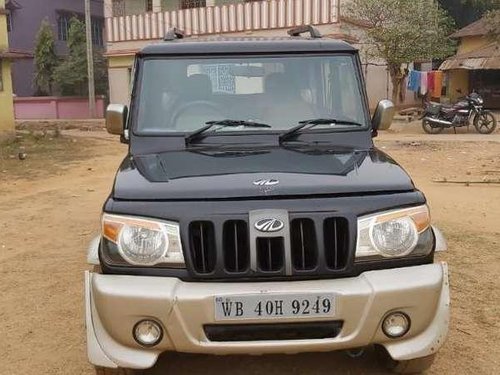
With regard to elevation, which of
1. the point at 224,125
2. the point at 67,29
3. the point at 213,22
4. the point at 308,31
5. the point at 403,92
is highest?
the point at 67,29

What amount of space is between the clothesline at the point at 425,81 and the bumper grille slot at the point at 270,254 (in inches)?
861

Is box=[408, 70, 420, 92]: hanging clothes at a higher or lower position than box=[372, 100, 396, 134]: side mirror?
lower

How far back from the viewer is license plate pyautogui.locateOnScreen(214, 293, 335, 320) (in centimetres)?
274

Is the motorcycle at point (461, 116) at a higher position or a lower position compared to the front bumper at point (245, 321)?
lower

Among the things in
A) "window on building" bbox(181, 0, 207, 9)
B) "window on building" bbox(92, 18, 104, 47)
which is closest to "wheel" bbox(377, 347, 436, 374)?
"window on building" bbox(181, 0, 207, 9)

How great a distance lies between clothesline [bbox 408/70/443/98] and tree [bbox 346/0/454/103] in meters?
2.54

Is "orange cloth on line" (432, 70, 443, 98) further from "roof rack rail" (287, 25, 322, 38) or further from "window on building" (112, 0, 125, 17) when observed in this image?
"roof rack rail" (287, 25, 322, 38)

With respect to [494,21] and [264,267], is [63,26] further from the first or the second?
[264,267]

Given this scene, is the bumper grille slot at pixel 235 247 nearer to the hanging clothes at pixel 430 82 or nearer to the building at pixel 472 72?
the hanging clothes at pixel 430 82

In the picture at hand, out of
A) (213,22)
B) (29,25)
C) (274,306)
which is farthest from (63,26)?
(274,306)

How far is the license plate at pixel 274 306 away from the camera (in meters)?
2.74

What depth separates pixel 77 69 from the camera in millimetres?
30422

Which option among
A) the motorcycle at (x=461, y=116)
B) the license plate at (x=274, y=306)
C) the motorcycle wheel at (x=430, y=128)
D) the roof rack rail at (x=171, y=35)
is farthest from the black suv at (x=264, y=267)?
the motorcycle wheel at (x=430, y=128)

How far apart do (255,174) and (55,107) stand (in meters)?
29.3
